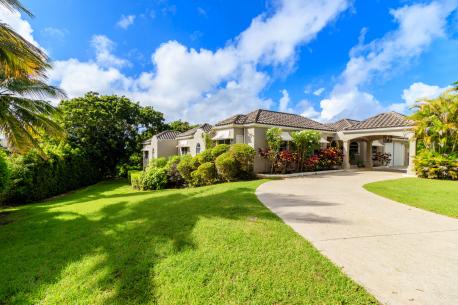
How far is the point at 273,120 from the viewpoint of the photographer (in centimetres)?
2281

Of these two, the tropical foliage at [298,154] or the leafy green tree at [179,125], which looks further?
the leafy green tree at [179,125]

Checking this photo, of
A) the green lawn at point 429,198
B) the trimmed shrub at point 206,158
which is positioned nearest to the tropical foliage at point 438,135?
the green lawn at point 429,198

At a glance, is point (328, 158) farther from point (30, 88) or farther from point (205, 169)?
point (30, 88)

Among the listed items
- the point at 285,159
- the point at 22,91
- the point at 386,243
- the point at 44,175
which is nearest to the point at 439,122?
the point at 285,159

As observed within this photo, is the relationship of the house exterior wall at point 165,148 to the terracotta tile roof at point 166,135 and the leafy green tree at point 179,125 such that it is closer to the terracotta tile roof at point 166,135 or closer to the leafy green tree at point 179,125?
the terracotta tile roof at point 166,135

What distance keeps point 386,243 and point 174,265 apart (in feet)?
17.8

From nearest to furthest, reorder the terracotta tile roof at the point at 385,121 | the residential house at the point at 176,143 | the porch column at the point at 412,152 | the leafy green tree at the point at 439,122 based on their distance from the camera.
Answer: the leafy green tree at the point at 439,122 < the porch column at the point at 412,152 < the terracotta tile roof at the point at 385,121 < the residential house at the point at 176,143

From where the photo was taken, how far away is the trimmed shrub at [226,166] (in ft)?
58.8

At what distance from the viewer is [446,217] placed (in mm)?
7879

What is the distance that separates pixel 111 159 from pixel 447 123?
4163cm

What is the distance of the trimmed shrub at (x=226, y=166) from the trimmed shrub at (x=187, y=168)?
9.69 ft

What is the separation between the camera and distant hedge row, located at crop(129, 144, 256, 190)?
59.6 ft

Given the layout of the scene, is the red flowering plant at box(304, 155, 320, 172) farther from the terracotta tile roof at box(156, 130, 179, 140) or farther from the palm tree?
the palm tree

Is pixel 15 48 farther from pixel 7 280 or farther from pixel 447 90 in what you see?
pixel 447 90
